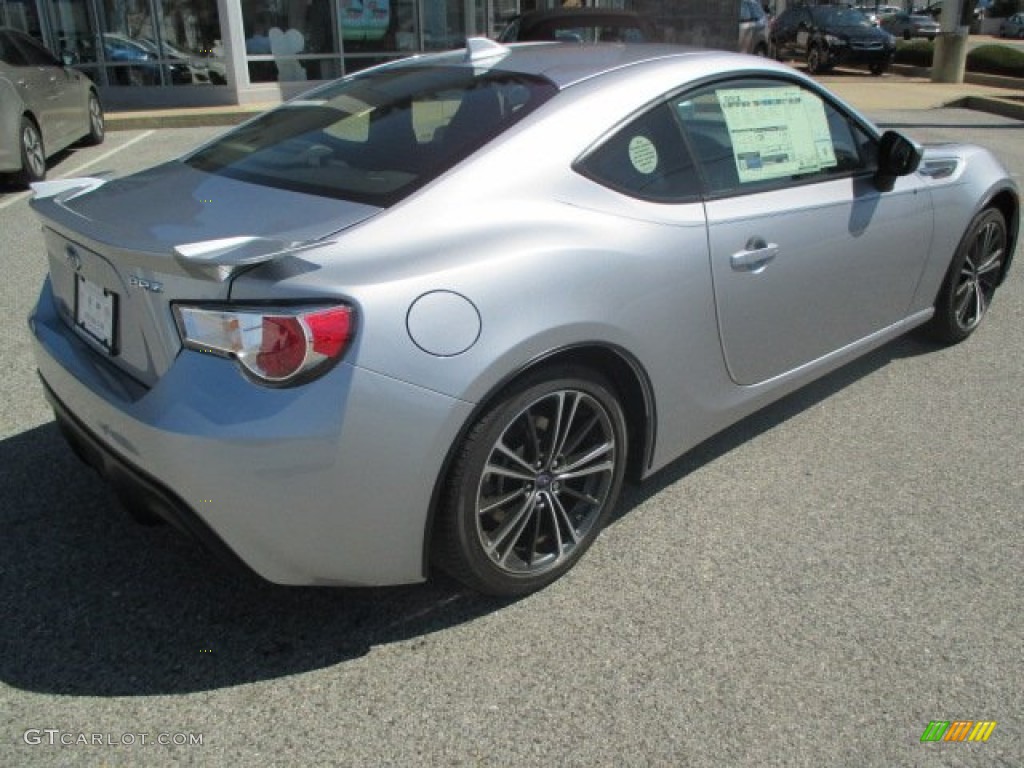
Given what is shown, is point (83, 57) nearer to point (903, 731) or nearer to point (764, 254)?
point (764, 254)

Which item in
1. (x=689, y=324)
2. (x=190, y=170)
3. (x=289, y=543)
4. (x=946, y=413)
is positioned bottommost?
(x=946, y=413)

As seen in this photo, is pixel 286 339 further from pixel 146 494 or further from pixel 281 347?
pixel 146 494

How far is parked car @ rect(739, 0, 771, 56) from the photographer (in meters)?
22.4

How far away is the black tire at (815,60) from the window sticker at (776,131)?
22409 mm

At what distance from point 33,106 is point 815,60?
808 inches

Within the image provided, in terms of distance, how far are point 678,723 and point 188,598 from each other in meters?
1.46

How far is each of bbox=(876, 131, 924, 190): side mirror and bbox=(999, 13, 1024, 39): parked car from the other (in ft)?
170

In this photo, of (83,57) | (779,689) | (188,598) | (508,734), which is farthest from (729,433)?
(83,57)

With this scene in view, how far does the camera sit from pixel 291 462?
2.12 meters

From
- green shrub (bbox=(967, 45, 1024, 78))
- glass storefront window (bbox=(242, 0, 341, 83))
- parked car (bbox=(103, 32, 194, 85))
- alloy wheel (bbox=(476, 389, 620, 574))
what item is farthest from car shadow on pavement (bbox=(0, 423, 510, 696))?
green shrub (bbox=(967, 45, 1024, 78))

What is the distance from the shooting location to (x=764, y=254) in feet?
10.1

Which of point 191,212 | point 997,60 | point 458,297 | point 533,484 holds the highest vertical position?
point 191,212

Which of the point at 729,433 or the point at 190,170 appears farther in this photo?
the point at 729,433

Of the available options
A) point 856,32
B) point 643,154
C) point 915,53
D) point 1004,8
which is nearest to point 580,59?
point 643,154
